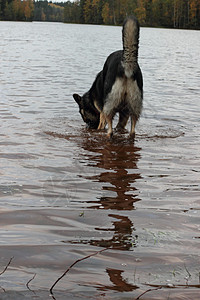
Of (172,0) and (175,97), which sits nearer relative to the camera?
(175,97)

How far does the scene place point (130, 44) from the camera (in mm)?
6164

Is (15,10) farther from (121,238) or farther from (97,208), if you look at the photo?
(121,238)

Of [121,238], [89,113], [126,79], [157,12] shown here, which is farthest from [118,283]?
[157,12]

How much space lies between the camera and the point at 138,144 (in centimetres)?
702

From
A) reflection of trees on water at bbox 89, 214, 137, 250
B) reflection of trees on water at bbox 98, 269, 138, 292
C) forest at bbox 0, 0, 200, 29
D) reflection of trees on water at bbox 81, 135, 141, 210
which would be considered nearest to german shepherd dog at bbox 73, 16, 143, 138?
reflection of trees on water at bbox 81, 135, 141, 210

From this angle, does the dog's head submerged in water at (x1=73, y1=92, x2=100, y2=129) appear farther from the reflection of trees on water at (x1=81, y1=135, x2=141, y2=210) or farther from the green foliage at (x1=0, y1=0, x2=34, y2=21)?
the green foliage at (x1=0, y1=0, x2=34, y2=21)

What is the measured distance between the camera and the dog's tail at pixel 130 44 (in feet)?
19.7

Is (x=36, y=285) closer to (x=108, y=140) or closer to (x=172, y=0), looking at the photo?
(x=108, y=140)

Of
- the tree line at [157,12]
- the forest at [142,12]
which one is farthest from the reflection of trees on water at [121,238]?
the tree line at [157,12]

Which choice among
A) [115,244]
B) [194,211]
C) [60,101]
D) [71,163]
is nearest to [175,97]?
[60,101]

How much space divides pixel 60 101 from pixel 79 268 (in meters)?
8.74

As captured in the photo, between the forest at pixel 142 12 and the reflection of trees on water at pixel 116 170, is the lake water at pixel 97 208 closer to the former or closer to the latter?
the reflection of trees on water at pixel 116 170

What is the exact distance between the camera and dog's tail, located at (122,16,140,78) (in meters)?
6.00

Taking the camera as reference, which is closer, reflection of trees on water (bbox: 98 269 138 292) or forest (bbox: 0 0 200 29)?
reflection of trees on water (bbox: 98 269 138 292)
